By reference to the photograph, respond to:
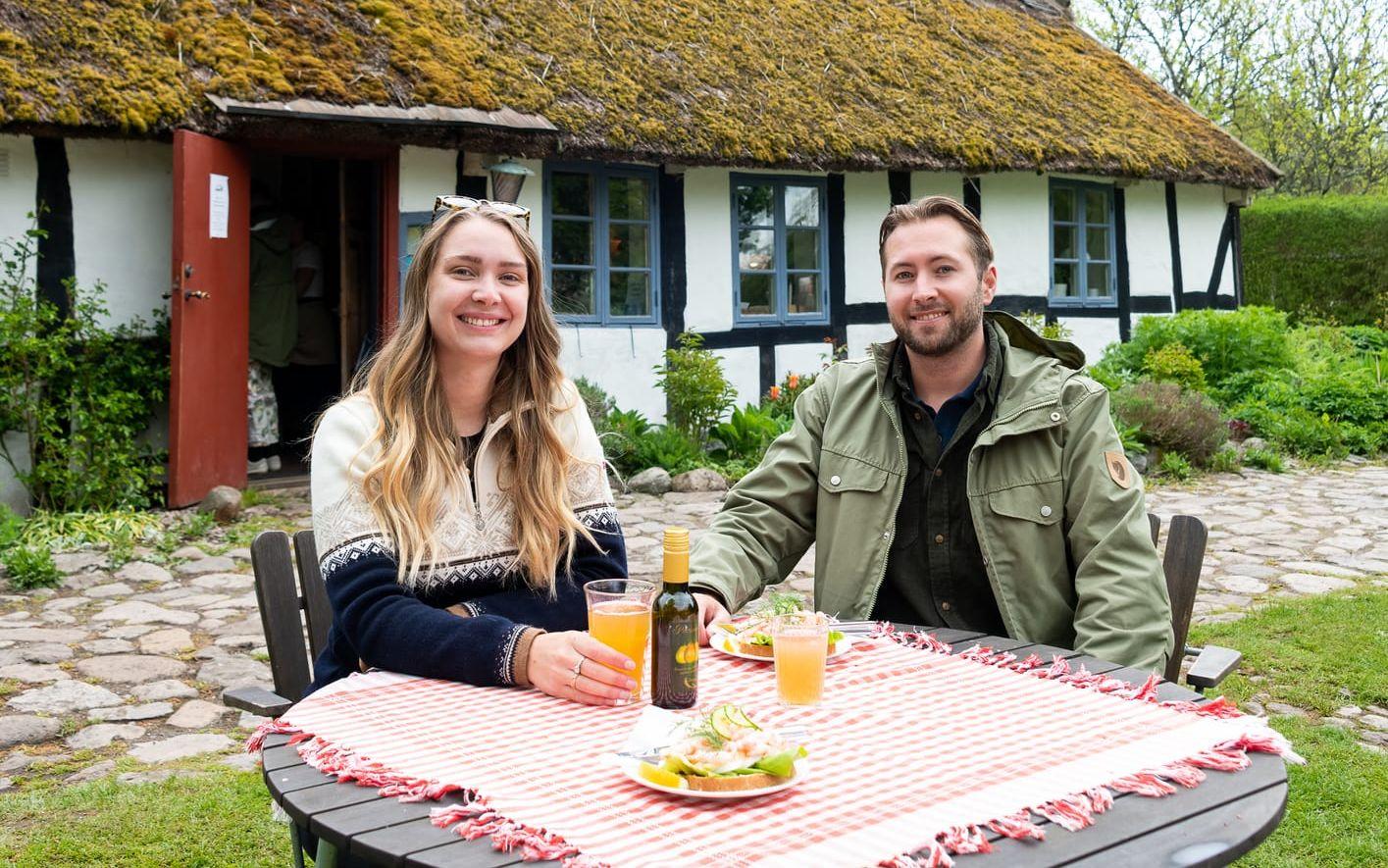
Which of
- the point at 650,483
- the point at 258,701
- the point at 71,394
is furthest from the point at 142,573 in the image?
the point at 258,701

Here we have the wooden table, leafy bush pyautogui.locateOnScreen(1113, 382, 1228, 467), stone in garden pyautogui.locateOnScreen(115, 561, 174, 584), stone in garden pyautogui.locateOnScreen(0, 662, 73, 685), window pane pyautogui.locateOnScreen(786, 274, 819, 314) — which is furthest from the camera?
window pane pyautogui.locateOnScreen(786, 274, 819, 314)

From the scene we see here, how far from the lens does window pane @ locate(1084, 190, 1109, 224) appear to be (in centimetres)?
1252

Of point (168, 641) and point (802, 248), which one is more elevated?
point (802, 248)

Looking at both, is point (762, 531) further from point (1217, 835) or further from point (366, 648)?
point (1217, 835)

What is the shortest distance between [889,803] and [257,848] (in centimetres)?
212

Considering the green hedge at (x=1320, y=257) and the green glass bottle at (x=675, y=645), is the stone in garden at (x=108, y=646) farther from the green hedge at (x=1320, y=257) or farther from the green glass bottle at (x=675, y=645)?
the green hedge at (x=1320, y=257)

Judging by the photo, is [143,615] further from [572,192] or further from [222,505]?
[572,192]

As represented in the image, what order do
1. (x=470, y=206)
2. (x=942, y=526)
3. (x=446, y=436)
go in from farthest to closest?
(x=942, y=526)
(x=470, y=206)
(x=446, y=436)

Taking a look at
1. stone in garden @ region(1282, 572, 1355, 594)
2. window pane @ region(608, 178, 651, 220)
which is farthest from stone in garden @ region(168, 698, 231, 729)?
window pane @ region(608, 178, 651, 220)

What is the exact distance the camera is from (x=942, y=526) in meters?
2.71

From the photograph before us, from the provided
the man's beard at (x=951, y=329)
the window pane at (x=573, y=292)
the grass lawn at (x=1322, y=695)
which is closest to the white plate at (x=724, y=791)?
the man's beard at (x=951, y=329)

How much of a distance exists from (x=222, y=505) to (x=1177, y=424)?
6537 mm

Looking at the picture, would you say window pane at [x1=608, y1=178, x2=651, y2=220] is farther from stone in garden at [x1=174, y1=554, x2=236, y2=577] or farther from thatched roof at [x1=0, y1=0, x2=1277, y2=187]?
stone in garden at [x1=174, y1=554, x2=236, y2=577]

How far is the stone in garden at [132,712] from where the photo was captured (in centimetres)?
396
